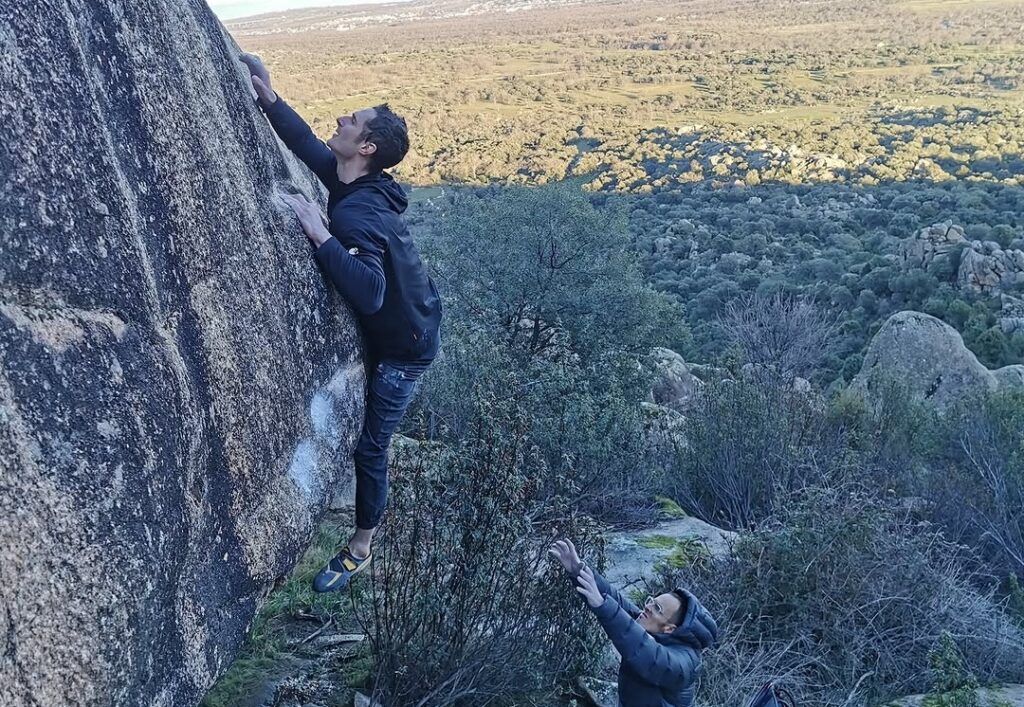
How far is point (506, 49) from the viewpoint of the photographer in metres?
99.2

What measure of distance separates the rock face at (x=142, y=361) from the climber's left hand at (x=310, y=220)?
6 centimetres

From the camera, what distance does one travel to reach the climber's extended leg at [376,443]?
375 centimetres

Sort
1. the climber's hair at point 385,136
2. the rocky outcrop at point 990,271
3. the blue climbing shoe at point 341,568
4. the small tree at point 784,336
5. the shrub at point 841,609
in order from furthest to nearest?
the rocky outcrop at point 990,271, the small tree at point 784,336, the shrub at point 841,609, the blue climbing shoe at point 341,568, the climber's hair at point 385,136

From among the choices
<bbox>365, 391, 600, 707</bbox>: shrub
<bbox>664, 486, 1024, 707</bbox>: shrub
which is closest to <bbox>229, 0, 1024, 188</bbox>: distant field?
<bbox>664, 486, 1024, 707</bbox>: shrub

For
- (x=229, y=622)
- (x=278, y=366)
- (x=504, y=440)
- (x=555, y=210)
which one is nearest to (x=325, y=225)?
(x=278, y=366)

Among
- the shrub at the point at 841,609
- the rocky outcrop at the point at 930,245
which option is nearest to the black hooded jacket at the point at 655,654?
the shrub at the point at 841,609

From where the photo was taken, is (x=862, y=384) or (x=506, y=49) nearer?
(x=862, y=384)

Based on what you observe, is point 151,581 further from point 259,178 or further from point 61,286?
point 259,178

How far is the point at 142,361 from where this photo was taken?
253 cm

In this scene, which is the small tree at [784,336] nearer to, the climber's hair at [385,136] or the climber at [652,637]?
the climber at [652,637]

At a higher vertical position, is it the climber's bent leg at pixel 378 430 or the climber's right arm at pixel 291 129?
the climber's right arm at pixel 291 129

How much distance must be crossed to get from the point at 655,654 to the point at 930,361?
50.7ft

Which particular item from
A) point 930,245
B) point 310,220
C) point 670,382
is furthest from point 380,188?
point 930,245

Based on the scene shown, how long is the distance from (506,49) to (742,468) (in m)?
97.6
